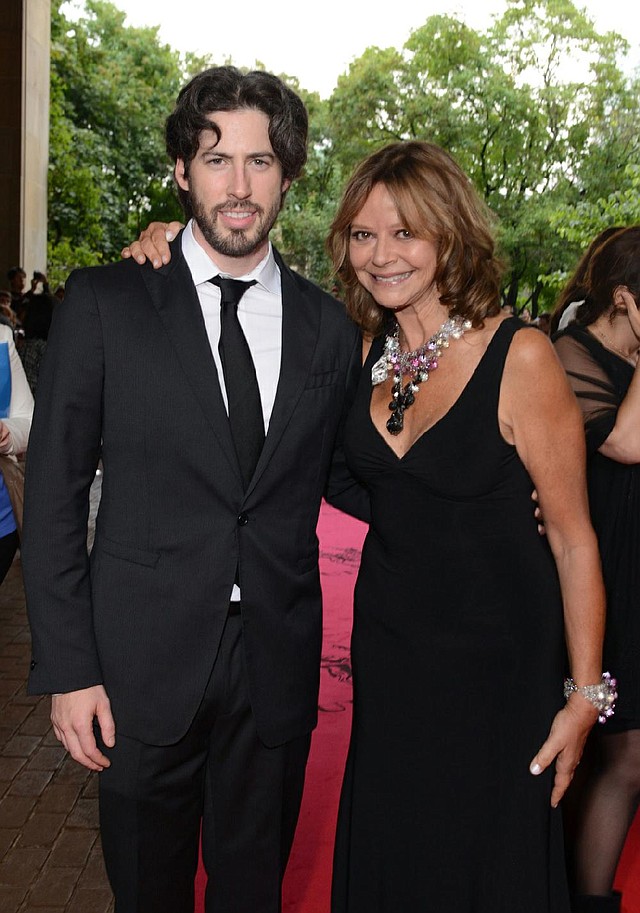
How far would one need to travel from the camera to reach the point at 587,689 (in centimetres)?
241

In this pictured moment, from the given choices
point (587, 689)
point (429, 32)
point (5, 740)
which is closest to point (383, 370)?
point (587, 689)

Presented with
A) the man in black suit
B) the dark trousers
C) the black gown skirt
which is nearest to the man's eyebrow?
the man in black suit

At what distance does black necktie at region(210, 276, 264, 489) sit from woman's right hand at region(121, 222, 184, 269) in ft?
0.55

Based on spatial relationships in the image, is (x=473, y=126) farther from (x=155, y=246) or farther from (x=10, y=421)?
(x=155, y=246)

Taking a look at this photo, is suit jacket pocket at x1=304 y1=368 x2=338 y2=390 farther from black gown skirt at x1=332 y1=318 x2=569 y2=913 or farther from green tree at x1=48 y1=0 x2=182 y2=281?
green tree at x1=48 y1=0 x2=182 y2=281

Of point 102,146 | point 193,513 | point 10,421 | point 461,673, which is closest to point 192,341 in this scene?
point 193,513

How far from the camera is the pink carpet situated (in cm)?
338

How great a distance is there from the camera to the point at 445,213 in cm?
247

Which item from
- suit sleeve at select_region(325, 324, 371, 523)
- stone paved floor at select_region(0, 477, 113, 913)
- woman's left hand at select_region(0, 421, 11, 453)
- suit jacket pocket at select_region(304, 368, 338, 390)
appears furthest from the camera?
woman's left hand at select_region(0, 421, 11, 453)

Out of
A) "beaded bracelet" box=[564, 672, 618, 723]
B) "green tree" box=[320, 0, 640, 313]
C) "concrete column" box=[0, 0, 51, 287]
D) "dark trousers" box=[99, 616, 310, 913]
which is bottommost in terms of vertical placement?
"dark trousers" box=[99, 616, 310, 913]

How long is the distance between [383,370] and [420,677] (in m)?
0.78

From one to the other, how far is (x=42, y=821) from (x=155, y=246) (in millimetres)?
2412

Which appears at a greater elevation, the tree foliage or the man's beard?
the tree foliage

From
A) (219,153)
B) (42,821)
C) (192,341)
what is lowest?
Result: (42,821)
